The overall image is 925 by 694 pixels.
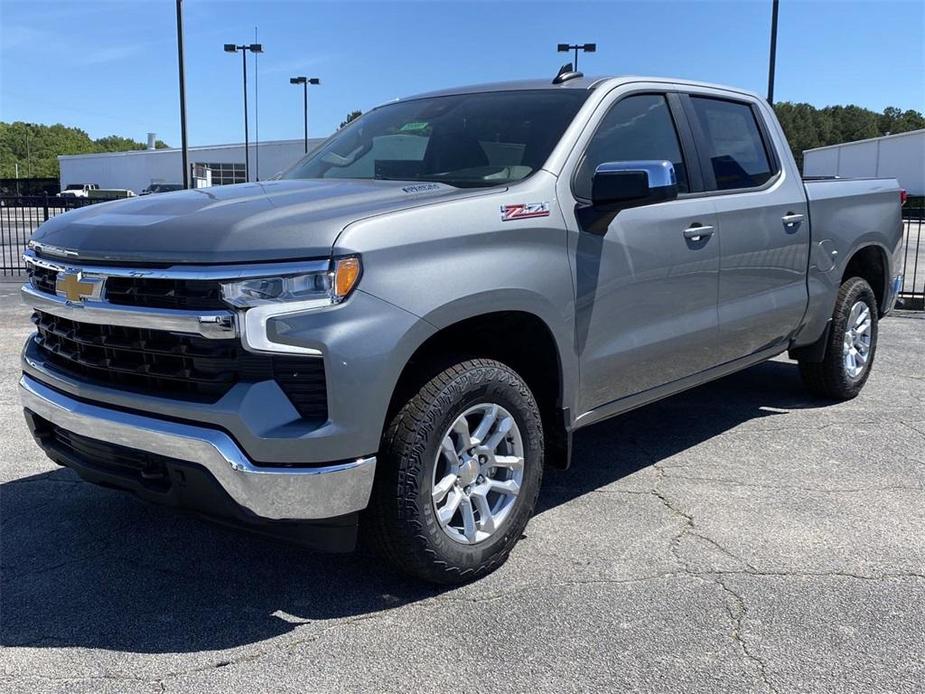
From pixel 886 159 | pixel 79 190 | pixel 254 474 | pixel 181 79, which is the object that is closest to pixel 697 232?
pixel 254 474

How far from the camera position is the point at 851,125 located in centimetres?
13350

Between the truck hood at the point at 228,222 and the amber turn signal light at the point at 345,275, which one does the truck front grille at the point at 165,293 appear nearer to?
the truck hood at the point at 228,222

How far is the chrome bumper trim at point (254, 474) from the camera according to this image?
280 cm

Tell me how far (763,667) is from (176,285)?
7.39 ft

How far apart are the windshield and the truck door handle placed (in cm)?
82

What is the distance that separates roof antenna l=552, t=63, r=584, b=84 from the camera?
4367 millimetres

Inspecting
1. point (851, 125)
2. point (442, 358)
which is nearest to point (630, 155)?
point (442, 358)

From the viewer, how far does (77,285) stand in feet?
10.4

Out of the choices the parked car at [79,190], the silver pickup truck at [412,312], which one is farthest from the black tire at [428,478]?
the parked car at [79,190]

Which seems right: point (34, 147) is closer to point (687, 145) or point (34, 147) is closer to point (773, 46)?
point (773, 46)

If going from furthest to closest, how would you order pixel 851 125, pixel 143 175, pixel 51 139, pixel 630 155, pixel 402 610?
pixel 51 139 < pixel 851 125 < pixel 143 175 < pixel 630 155 < pixel 402 610

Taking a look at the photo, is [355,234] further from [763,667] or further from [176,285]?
[763,667]

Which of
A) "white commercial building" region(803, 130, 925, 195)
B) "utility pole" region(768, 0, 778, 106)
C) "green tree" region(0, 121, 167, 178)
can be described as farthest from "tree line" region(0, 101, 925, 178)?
"utility pole" region(768, 0, 778, 106)

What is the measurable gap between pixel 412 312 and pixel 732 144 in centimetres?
274
